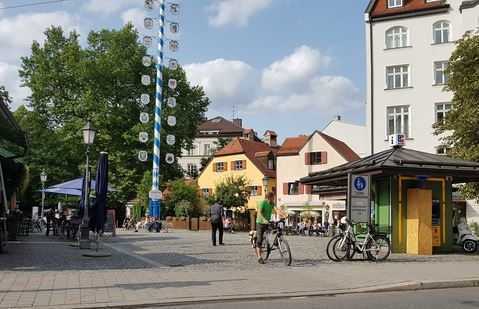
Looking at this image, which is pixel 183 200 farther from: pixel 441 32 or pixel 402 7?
pixel 441 32


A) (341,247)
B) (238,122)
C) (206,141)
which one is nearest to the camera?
(341,247)

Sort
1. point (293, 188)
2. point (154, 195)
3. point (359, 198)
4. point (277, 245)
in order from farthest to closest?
1. point (293, 188)
2. point (154, 195)
3. point (359, 198)
4. point (277, 245)

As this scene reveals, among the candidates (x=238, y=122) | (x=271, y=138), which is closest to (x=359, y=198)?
(x=271, y=138)

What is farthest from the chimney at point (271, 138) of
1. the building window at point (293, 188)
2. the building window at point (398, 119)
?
the building window at point (398, 119)

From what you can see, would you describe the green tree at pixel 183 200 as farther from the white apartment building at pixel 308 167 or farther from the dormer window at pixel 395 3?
the dormer window at pixel 395 3

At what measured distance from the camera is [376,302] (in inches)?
428

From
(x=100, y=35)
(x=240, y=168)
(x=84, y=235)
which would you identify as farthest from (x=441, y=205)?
(x=240, y=168)

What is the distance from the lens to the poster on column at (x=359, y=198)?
744 inches

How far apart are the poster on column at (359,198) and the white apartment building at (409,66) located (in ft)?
101

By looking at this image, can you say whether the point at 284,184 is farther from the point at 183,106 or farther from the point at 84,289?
the point at 84,289

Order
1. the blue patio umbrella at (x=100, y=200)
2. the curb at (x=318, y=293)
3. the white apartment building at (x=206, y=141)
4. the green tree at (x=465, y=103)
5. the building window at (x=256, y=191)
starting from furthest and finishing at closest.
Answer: the white apartment building at (x=206, y=141) → the building window at (x=256, y=191) → the green tree at (x=465, y=103) → the blue patio umbrella at (x=100, y=200) → the curb at (x=318, y=293)

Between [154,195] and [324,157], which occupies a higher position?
[324,157]

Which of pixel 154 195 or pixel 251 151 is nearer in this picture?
pixel 154 195

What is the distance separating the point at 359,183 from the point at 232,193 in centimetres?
4102
